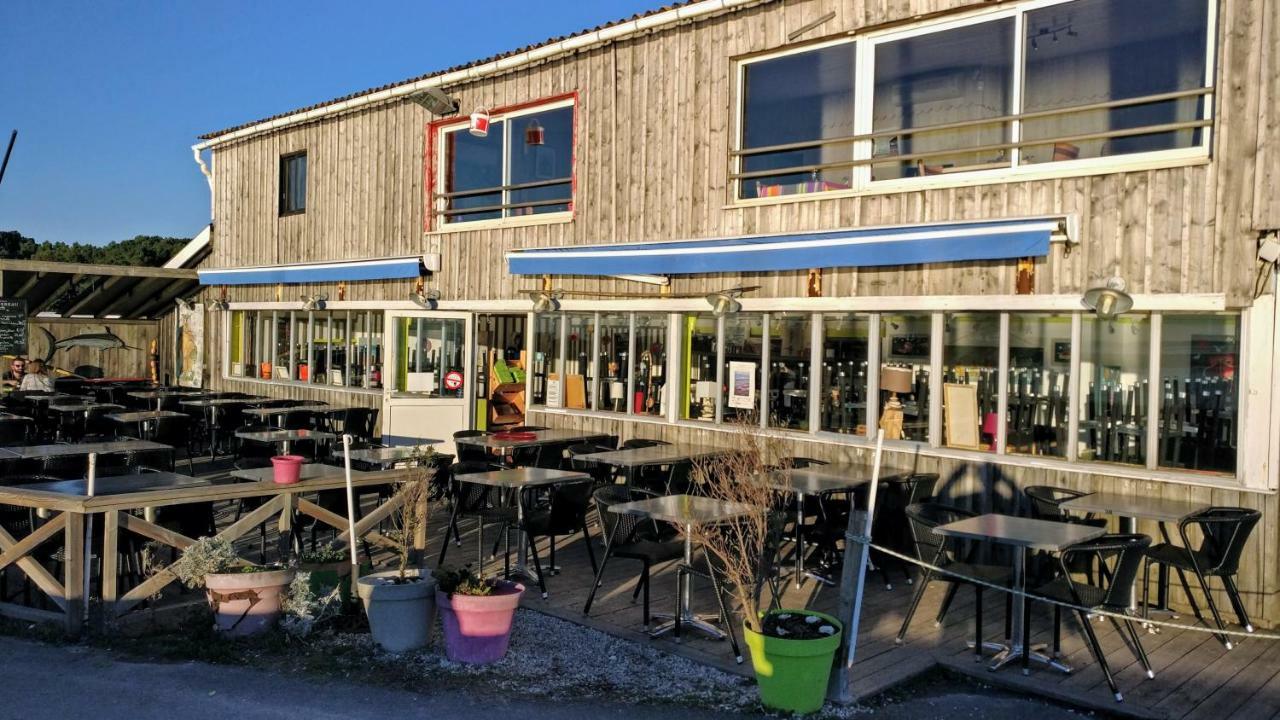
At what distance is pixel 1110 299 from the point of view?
7.43 m

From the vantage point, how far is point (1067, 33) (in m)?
8.25

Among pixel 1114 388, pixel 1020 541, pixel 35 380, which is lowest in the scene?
pixel 1020 541

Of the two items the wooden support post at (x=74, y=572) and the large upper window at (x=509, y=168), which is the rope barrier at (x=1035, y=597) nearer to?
the wooden support post at (x=74, y=572)

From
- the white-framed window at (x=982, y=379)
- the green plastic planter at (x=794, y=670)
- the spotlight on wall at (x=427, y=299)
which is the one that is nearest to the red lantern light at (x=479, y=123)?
the spotlight on wall at (x=427, y=299)

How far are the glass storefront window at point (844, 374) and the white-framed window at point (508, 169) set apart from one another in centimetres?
384

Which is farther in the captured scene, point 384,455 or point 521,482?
point 384,455

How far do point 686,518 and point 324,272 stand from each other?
10.2 metres

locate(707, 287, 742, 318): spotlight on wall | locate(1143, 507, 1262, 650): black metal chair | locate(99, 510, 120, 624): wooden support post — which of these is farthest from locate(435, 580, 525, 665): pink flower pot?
locate(707, 287, 742, 318): spotlight on wall

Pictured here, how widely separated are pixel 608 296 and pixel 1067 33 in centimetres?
509

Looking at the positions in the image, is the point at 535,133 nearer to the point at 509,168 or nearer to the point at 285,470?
the point at 509,168

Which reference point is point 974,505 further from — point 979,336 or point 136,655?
point 136,655

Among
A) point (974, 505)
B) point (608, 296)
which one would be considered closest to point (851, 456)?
point (974, 505)

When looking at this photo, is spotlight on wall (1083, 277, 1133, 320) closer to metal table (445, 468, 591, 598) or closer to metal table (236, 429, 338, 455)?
metal table (445, 468, 591, 598)

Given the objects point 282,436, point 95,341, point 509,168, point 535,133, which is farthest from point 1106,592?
point 95,341
